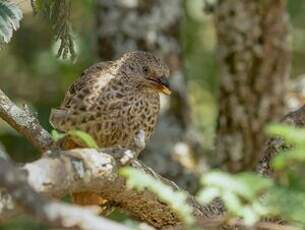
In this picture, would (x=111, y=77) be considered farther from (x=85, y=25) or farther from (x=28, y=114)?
(x=85, y=25)

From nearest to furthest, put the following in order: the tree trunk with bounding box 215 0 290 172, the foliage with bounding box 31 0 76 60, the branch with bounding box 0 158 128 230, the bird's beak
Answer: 1. the branch with bounding box 0 158 128 230
2. the foliage with bounding box 31 0 76 60
3. the bird's beak
4. the tree trunk with bounding box 215 0 290 172

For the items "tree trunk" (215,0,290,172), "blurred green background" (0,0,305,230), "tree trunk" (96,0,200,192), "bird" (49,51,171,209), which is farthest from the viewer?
"blurred green background" (0,0,305,230)

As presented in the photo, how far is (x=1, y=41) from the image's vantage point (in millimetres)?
3566

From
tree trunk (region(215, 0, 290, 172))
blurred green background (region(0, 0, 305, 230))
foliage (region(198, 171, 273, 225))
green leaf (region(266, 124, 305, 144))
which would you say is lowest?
foliage (region(198, 171, 273, 225))

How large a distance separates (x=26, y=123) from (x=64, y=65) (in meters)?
3.97

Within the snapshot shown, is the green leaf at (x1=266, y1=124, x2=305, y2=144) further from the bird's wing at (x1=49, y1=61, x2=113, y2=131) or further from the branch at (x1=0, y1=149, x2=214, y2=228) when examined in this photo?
the bird's wing at (x1=49, y1=61, x2=113, y2=131)

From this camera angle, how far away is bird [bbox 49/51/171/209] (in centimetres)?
417

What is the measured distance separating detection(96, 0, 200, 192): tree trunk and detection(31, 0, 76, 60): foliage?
7.18 ft

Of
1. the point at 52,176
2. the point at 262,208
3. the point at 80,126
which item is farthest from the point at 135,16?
the point at 262,208

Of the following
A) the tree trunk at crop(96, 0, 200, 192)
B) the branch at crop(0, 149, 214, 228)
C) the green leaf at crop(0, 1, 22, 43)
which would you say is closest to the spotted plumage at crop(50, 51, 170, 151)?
the branch at crop(0, 149, 214, 228)

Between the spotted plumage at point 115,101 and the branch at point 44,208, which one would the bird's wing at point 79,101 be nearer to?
the spotted plumage at point 115,101

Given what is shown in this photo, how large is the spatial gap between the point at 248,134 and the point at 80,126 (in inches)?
83.3

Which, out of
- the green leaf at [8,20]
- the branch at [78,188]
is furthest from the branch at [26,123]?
the green leaf at [8,20]

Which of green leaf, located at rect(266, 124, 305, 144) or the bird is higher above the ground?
the bird
